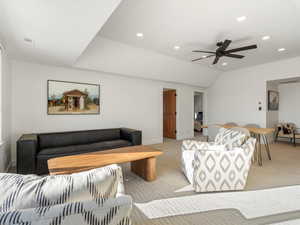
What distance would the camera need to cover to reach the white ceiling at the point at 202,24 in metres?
2.40

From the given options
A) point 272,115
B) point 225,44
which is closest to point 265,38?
point 225,44

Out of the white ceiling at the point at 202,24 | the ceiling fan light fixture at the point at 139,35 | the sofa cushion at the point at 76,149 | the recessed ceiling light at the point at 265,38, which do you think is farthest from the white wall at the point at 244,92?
the sofa cushion at the point at 76,149

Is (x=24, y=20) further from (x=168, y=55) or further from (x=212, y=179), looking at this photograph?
(x=168, y=55)

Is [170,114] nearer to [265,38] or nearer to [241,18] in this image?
[265,38]

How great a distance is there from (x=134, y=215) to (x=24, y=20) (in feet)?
8.86

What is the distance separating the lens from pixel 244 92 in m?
6.00

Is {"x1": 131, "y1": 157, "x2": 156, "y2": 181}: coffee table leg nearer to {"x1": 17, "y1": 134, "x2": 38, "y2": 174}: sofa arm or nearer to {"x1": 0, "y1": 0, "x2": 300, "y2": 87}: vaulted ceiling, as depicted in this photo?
{"x1": 17, "y1": 134, "x2": 38, "y2": 174}: sofa arm

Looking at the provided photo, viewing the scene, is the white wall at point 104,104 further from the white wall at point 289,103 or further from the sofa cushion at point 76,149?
the white wall at point 289,103

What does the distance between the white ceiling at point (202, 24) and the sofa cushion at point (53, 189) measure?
252cm

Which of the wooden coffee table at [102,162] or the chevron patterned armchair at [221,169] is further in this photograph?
the chevron patterned armchair at [221,169]

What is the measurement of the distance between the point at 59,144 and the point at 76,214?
3418 millimetres

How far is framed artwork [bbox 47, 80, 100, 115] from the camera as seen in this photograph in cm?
382

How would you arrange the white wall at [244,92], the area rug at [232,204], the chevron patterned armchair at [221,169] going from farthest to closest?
the white wall at [244,92], the chevron patterned armchair at [221,169], the area rug at [232,204]

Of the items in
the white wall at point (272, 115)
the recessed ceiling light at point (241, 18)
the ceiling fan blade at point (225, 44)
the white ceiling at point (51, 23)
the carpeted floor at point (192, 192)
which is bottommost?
the carpeted floor at point (192, 192)
